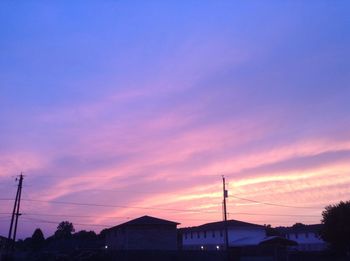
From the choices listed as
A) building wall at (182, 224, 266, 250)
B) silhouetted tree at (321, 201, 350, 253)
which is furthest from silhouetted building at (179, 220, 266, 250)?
silhouetted tree at (321, 201, 350, 253)

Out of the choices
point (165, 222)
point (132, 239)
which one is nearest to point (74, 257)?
point (132, 239)

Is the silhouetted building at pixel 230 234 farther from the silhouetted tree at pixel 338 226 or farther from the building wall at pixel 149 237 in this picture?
the silhouetted tree at pixel 338 226

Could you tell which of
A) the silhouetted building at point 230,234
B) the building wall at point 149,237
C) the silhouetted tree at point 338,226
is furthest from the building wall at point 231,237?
the silhouetted tree at point 338,226

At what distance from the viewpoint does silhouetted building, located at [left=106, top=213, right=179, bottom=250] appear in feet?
202

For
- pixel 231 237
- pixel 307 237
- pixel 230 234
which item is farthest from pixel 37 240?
pixel 307 237

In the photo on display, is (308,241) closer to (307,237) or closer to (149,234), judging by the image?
(307,237)

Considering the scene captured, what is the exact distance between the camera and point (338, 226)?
54.9 m

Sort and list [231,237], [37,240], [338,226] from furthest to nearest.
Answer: [37,240], [231,237], [338,226]

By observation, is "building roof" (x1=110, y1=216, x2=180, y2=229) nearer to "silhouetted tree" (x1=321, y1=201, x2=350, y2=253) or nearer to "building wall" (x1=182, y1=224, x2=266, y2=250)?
"building wall" (x1=182, y1=224, x2=266, y2=250)

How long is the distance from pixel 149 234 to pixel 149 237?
0.36 meters

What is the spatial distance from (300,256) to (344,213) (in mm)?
6720

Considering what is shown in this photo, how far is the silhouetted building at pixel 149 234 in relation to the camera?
61500 millimetres

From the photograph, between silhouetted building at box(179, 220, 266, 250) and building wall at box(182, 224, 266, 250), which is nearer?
building wall at box(182, 224, 266, 250)

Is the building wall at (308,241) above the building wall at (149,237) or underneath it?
above
